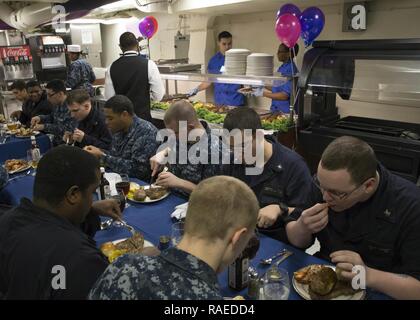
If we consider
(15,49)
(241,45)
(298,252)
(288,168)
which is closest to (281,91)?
(241,45)

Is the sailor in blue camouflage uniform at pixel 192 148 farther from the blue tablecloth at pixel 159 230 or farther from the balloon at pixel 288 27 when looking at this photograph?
the balloon at pixel 288 27

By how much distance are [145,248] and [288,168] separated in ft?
3.11

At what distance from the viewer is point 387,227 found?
5.05ft

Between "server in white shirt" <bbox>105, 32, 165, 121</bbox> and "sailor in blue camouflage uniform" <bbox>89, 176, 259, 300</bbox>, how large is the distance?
3373 millimetres

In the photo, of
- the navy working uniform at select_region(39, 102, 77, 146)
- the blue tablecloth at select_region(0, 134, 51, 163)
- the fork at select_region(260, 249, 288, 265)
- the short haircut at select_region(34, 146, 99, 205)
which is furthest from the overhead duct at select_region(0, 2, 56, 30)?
the fork at select_region(260, 249, 288, 265)

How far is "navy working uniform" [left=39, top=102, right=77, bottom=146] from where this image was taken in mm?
4469

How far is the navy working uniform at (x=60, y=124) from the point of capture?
176 inches

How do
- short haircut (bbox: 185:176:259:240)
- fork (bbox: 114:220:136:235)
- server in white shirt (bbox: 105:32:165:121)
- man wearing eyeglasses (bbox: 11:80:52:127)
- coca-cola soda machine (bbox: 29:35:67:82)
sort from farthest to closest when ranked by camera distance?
coca-cola soda machine (bbox: 29:35:67:82)
man wearing eyeglasses (bbox: 11:80:52:127)
server in white shirt (bbox: 105:32:165:121)
fork (bbox: 114:220:136:235)
short haircut (bbox: 185:176:259:240)

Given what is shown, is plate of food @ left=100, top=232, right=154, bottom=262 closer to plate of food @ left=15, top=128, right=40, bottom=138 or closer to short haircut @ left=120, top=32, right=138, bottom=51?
short haircut @ left=120, top=32, right=138, bottom=51

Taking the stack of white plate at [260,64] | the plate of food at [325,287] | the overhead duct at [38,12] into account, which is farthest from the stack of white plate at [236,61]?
the overhead duct at [38,12]

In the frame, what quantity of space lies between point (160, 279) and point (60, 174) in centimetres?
79
